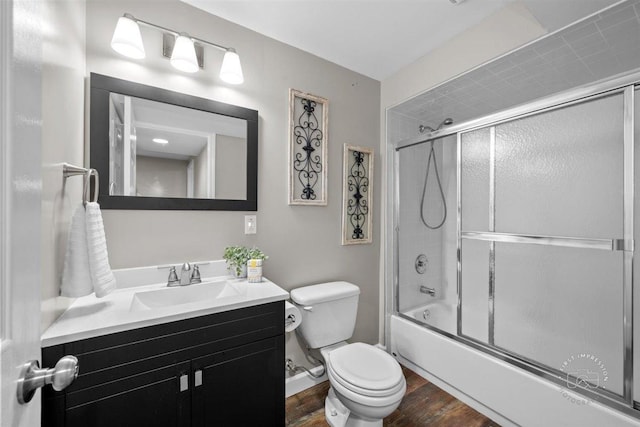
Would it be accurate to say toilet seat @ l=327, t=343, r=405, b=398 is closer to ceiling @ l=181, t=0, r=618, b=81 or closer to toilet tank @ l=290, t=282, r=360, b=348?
toilet tank @ l=290, t=282, r=360, b=348

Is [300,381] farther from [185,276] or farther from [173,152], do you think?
[173,152]

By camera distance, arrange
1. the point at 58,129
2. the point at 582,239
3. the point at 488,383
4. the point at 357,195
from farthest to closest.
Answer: the point at 357,195 → the point at 488,383 → the point at 582,239 → the point at 58,129

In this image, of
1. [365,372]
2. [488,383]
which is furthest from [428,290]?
[365,372]

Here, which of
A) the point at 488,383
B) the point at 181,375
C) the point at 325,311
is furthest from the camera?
the point at 325,311

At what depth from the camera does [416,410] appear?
1.64 m

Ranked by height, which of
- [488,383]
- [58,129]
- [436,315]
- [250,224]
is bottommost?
[488,383]

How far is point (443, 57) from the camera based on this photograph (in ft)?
6.02

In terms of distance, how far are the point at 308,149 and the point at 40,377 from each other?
1651 millimetres

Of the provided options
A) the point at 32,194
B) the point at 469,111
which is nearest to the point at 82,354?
the point at 32,194

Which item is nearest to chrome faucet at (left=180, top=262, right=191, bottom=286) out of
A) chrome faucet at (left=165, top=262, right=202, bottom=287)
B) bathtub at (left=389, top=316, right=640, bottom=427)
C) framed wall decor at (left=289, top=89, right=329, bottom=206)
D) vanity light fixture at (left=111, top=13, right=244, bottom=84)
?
chrome faucet at (left=165, top=262, right=202, bottom=287)

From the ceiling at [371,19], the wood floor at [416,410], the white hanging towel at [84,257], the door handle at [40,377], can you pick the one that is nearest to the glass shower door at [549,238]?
the wood floor at [416,410]

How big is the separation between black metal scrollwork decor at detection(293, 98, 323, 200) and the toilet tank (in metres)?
0.66

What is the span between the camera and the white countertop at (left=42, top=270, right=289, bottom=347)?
883 mm

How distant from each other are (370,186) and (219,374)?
5.44 ft
